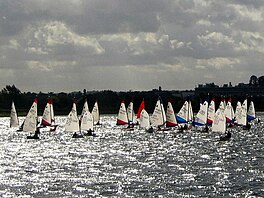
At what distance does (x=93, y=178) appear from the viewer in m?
67.1

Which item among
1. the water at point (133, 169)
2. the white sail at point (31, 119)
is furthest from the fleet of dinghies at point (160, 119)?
the water at point (133, 169)

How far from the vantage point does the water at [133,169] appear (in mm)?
59062

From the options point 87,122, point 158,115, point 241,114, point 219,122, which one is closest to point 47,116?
point 87,122

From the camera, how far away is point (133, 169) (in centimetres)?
7462

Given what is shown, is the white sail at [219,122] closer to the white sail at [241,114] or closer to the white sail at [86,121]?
the white sail at [86,121]

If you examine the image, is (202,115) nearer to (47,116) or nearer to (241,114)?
(241,114)

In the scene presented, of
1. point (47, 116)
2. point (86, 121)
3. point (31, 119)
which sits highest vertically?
point (47, 116)

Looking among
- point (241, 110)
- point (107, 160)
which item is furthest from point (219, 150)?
point (241, 110)

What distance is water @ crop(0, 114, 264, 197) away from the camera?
59.1 meters

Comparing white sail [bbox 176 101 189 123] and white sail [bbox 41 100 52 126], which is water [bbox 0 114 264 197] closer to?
white sail [bbox 41 100 52 126]

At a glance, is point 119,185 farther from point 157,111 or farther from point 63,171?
point 157,111

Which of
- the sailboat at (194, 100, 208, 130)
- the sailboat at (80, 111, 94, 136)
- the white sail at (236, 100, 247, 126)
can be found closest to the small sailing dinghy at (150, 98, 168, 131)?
the sailboat at (194, 100, 208, 130)

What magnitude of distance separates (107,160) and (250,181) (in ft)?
83.1

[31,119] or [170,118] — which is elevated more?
[31,119]
